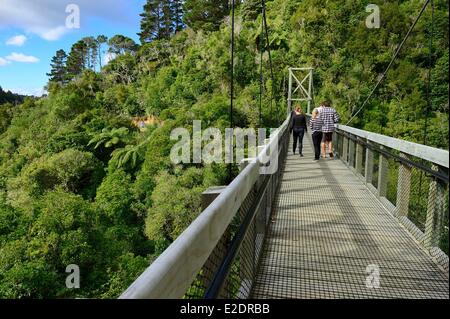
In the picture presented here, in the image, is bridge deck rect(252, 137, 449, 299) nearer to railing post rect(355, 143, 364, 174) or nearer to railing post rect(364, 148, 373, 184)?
railing post rect(364, 148, 373, 184)

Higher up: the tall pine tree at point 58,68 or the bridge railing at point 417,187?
the tall pine tree at point 58,68

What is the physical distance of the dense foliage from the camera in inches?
754

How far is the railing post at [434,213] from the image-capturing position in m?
2.62

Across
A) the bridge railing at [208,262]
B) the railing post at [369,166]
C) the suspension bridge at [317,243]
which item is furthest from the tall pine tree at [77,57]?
the bridge railing at [208,262]

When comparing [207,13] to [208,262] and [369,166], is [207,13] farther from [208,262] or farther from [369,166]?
[208,262]

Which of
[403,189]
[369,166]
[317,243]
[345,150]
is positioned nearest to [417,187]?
[403,189]

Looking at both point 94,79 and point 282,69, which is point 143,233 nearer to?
point 282,69

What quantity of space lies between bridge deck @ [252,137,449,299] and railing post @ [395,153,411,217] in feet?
0.41

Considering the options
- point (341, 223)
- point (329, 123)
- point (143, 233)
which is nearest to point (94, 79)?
point (143, 233)

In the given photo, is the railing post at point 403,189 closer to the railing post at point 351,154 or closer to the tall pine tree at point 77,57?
the railing post at point 351,154

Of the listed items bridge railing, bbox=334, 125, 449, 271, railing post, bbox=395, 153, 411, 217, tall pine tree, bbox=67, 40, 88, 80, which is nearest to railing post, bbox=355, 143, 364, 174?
bridge railing, bbox=334, 125, 449, 271

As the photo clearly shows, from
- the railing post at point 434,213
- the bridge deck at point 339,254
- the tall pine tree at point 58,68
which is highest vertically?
the tall pine tree at point 58,68

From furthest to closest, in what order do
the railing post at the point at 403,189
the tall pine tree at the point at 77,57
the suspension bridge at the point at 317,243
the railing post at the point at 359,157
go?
the tall pine tree at the point at 77,57 → the railing post at the point at 359,157 → the railing post at the point at 403,189 → the suspension bridge at the point at 317,243
